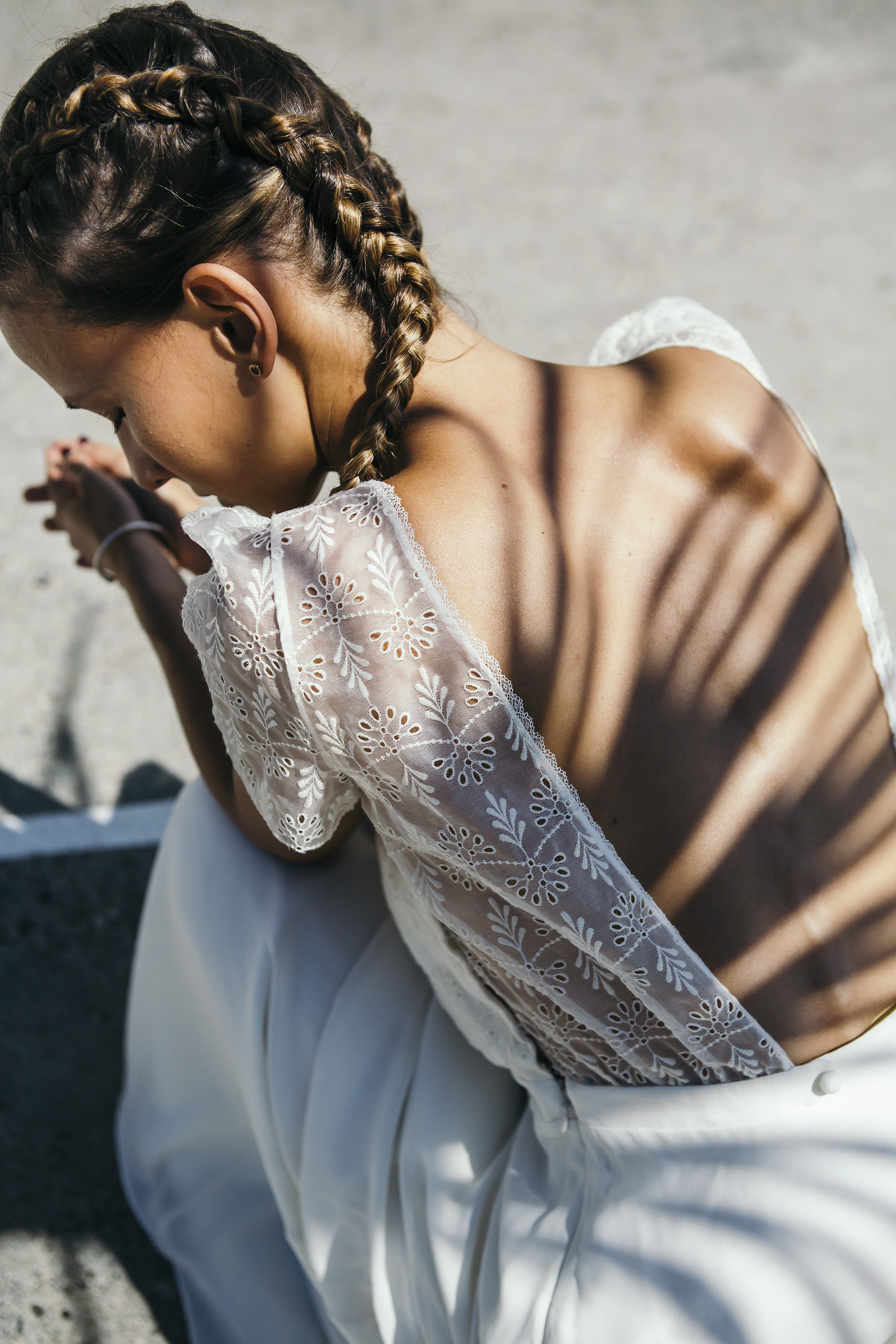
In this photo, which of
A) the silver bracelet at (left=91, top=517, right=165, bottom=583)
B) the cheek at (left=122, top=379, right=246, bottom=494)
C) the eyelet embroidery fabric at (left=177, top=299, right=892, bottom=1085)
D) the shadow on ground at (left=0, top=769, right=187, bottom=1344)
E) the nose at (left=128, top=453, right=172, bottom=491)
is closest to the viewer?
the eyelet embroidery fabric at (left=177, top=299, right=892, bottom=1085)

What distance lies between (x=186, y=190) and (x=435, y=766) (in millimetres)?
676

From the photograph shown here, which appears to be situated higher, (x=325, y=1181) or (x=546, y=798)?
(x=546, y=798)

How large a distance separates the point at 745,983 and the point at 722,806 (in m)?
0.21

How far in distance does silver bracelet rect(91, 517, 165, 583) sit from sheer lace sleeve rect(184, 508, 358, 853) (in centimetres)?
60

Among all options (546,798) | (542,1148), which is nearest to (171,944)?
(542,1148)

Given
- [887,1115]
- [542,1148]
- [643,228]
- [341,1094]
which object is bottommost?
[341,1094]

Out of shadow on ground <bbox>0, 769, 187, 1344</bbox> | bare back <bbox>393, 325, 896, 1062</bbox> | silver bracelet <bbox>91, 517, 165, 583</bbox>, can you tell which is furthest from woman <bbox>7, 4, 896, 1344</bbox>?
shadow on ground <bbox>0, 769, 187, 1344</bbox>

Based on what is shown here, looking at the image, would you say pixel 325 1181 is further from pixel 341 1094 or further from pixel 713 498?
pixel 713 498

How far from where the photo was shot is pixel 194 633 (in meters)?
1.19

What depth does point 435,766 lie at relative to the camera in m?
1.07

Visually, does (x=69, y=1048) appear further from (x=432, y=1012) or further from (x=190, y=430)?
(x=190, y=430)

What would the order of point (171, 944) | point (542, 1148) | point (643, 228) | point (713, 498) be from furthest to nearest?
point (643, 228), point (171, 944), point (542, 1148), point (713, 498)

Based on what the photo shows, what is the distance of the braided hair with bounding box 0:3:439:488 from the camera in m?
1.16

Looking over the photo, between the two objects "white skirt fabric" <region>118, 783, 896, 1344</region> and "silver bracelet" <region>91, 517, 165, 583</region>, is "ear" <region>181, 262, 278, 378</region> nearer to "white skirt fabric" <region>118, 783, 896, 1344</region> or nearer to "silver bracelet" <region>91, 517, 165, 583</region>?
"silver bracelet" <region>91, 517, 165, 583</region>
